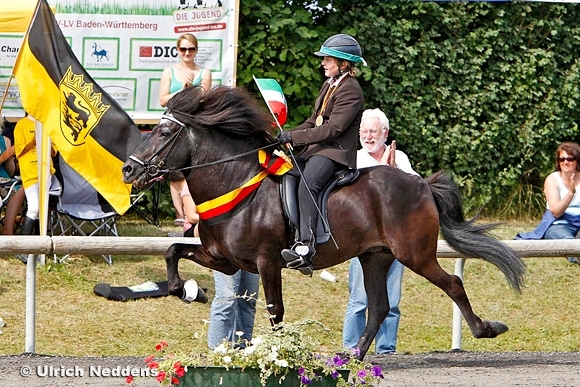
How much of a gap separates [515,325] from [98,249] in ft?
14.4

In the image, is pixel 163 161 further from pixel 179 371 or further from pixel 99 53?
pixel 99 53

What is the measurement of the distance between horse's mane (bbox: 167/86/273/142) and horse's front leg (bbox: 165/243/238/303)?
87 cm

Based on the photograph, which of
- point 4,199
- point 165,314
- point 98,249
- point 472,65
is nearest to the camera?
point 98,249

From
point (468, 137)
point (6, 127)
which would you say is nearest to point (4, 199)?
point (6, 127)

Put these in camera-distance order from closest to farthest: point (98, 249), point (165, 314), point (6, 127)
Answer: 1. point (98, 249)
2. point (165, 314)
3. point (6, 127)

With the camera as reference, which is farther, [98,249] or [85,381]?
[98,249]

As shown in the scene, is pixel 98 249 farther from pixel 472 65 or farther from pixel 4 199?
pixel 472 65

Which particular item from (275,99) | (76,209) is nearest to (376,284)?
(275,99)

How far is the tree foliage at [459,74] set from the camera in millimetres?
13141

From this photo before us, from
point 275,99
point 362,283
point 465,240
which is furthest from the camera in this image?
point 275,99

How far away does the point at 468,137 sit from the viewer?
1384 cm

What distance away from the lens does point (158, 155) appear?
739cm

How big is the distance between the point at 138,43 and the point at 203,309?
341 cm

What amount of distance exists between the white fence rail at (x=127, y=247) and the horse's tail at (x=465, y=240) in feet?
1.05
